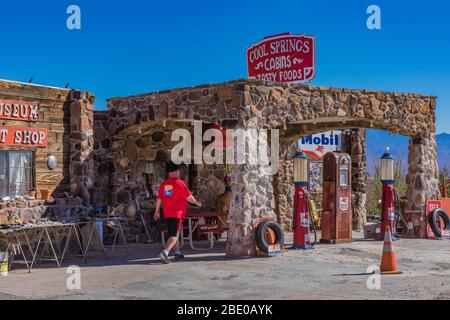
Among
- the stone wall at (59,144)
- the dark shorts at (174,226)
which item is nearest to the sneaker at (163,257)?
the dark shorts at (174,226)

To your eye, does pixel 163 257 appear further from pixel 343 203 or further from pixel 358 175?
pixel 358 175

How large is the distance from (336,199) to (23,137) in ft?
23.2

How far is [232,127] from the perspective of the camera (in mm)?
13062

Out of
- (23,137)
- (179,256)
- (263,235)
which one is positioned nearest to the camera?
(179,256)

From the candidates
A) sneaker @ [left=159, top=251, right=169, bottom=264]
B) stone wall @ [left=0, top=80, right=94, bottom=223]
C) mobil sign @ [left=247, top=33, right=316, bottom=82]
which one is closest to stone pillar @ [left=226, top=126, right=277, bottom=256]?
sneaker @ [left=159, top=251, right=169, bottom=264]

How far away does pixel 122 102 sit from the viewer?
15977 mm

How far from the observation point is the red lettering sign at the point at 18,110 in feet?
44.6

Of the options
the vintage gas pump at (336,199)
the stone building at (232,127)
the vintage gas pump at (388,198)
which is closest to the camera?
the stone building at (232,127)

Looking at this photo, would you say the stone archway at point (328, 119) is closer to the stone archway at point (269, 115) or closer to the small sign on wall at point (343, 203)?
the stone archway at point (269, 115)

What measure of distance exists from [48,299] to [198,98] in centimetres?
650

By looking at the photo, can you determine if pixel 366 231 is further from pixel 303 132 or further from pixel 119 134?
pixel 119 134

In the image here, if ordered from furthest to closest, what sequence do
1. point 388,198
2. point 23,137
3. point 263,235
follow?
point 388,198 → point 23,137 → point 263,235

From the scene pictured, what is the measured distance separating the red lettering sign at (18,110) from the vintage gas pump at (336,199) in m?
6.67

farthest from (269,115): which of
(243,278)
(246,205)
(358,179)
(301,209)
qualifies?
(358,179)
